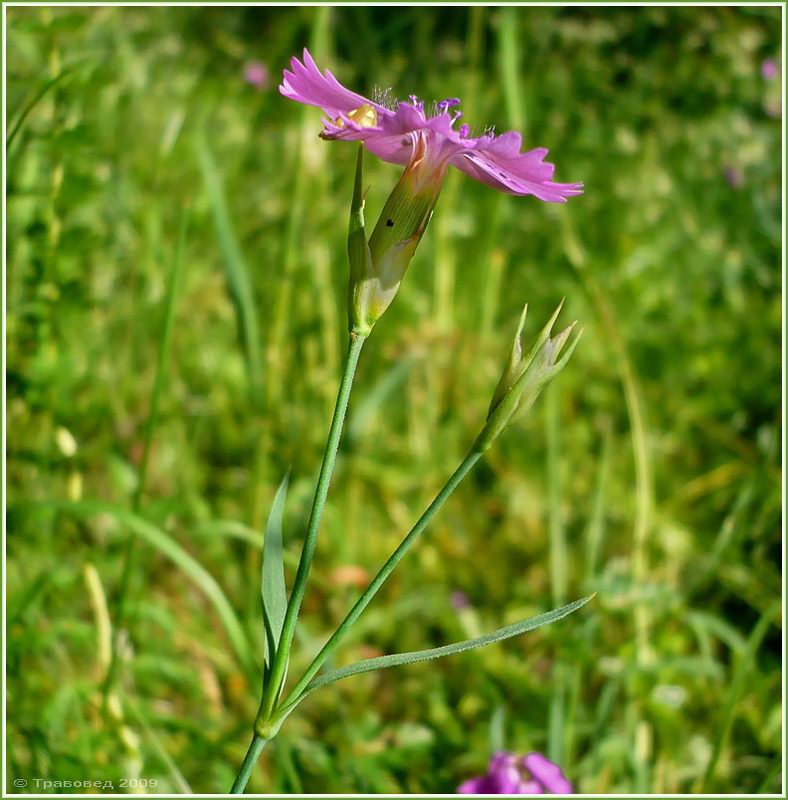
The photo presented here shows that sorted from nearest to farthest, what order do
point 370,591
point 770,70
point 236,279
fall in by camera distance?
point 370,591
point 236,279
point 770,70

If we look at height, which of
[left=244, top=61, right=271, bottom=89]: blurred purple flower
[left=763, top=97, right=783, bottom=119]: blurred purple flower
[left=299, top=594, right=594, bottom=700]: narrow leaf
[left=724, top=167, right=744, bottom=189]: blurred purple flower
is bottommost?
[left=299, top=594, right=594, bottom=700]: narrow leaf

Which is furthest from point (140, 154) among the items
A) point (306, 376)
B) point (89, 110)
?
point (306, 376)

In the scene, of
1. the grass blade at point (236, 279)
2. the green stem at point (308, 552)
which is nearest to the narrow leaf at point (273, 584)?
the green stem at point (308, 552)

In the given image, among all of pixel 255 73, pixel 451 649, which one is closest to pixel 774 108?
pixel 255 73

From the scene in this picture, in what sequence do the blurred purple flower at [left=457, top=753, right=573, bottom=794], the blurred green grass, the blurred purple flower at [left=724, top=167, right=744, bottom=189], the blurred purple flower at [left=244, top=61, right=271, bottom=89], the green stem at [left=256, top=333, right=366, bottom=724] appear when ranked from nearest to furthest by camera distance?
the green stem at [left=256, top=333, right=366, bottom=724] → the blurred purple flower at [left=457, top=753, right=573, bottom=794] → the blurred green grass → the blurred purple flower at [left=724, top=167, right=744, bottom=189] → the blurred purple flower at [left=244, top=61, right=271, bottom=89]

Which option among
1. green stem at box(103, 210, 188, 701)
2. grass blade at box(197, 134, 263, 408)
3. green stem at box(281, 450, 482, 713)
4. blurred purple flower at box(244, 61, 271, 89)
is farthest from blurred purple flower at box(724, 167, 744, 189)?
green stem at box(281, 450, 482, 713)

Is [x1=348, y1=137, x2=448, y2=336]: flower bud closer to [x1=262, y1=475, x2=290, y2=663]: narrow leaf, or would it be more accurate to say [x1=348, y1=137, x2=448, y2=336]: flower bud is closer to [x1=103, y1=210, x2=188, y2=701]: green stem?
[x1=262, y1=475, x2=290, y2=663]: narrow leaf

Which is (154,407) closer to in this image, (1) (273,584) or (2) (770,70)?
(1) (273,584)

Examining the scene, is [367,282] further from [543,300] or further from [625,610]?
[543,300]
